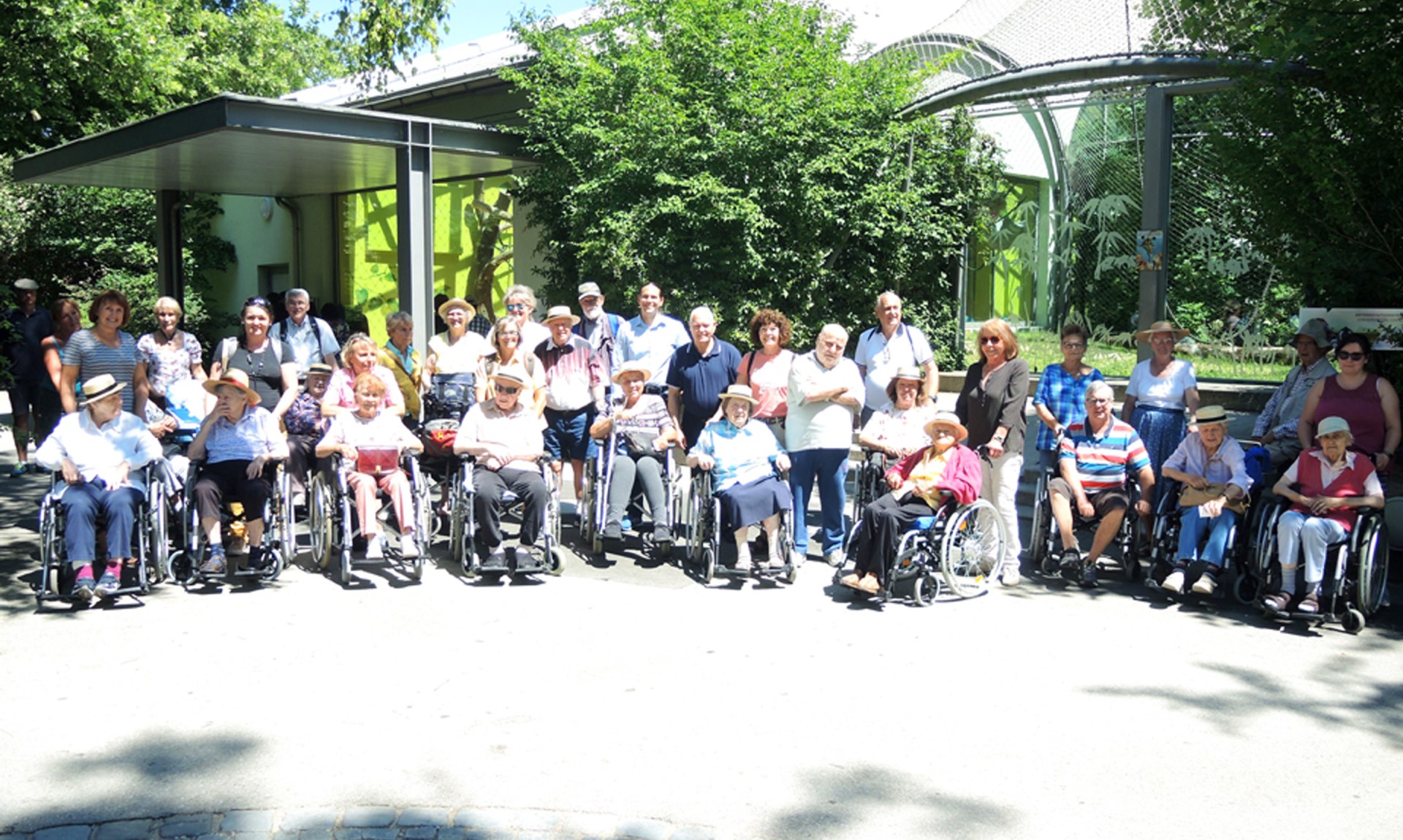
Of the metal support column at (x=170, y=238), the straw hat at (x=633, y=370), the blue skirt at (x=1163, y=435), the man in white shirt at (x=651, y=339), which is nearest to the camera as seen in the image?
the blue skirt at (x=1163, y=435)

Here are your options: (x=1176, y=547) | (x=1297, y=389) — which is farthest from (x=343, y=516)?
(x=1297, y=389)

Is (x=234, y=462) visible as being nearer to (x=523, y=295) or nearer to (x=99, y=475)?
(x=99, y=475)

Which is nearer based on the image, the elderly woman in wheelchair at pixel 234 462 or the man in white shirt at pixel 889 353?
the elderly woman in wheelchair at pixel 234 462

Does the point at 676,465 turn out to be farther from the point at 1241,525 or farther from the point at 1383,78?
the point at 1383,78

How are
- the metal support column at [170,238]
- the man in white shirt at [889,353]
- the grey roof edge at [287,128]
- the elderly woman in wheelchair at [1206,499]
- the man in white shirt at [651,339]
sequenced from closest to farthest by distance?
the elderly woman in wheelchair at [1206,499]
the man in white shirt at [889,353]
the man in white shirt at [651,339]
the grey roof edge at [287,128]
the metal support column at [170,238]

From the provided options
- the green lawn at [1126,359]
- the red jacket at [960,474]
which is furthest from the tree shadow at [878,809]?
the green lawn at [1126,359]

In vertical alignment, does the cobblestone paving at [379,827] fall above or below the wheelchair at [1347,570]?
below

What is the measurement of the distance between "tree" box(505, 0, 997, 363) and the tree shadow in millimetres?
9086

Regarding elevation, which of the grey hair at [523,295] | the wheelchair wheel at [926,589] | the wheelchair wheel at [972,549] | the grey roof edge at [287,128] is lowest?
the wheelchair wheel at [926,589]

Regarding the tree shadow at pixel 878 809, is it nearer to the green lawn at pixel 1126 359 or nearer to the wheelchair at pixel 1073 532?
the wheelchair at pixel 1073 532

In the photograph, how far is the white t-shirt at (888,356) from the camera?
8.63m

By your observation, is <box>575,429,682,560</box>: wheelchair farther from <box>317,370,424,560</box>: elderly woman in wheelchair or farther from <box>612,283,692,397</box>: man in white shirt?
<box>317,370,424,560</box>: elderly woman in wheelchair

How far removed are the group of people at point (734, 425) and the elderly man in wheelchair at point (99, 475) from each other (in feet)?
0.05

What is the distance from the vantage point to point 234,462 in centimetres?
762
